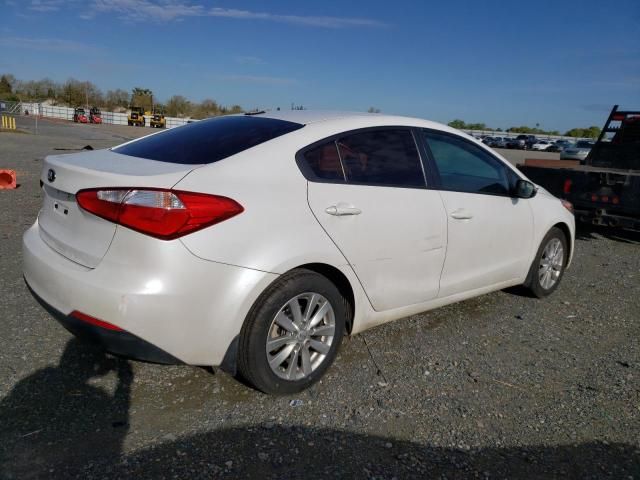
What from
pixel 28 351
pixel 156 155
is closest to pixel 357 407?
pixel 156 155

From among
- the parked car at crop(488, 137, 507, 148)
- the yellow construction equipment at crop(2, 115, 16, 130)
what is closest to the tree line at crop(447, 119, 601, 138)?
the parked car at crop(488, 137, 507, 148)

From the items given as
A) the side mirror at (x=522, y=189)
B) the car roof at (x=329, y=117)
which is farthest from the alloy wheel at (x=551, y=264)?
the car roof at (x=329, y=117)

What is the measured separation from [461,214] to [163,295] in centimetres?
225

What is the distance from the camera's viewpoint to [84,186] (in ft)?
9.00

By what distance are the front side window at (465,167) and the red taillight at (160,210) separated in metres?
1.87

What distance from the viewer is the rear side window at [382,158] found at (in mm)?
3311

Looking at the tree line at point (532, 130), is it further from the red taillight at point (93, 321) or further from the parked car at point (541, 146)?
the red taillight at point (93, 321)

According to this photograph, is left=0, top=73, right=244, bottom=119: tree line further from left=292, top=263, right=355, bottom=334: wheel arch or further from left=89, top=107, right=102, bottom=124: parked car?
left=292, top=263, right=355, bottom=334: wheel arch

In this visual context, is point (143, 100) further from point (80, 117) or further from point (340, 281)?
point (340, 281)

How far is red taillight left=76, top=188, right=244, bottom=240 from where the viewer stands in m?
2.55

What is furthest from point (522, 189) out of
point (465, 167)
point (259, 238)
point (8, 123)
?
point (8, 123)

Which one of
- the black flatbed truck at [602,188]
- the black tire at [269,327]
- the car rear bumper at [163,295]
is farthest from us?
the black flatbed truck at [602,188]

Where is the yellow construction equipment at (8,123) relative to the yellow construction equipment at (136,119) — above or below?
below

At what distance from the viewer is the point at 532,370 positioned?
3.63 m
